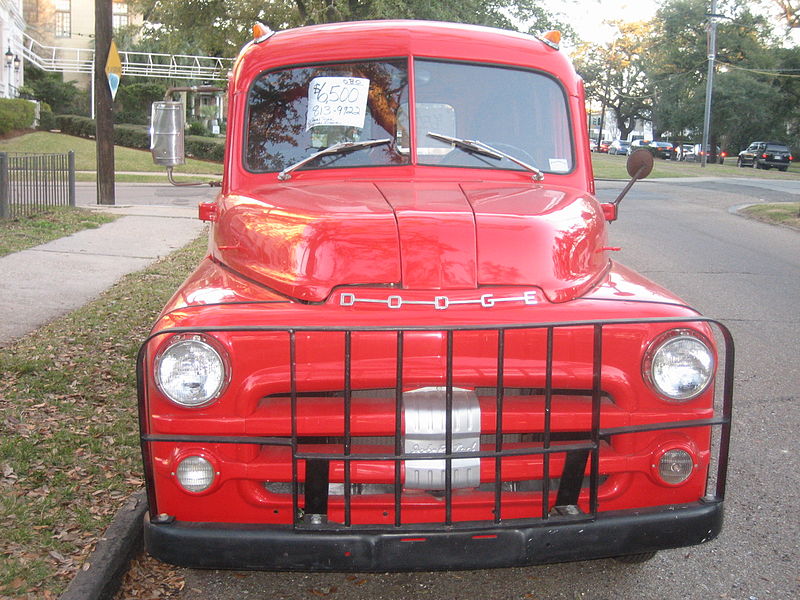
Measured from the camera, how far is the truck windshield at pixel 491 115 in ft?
13.6

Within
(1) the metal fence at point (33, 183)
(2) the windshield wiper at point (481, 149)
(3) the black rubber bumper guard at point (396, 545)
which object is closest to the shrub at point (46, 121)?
(1) the metal fence at point (33, 183)

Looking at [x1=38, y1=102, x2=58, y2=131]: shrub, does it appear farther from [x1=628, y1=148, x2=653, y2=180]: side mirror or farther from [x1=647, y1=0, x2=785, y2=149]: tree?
[x1=647, y1=0, x2=785, y2=149]: tree

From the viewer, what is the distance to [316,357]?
2734 mm

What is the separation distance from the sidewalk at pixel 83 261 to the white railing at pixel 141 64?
18.9 meters

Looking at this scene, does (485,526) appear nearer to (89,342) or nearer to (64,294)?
(89,342)

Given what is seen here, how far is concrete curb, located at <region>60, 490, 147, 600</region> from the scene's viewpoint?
3.15 m

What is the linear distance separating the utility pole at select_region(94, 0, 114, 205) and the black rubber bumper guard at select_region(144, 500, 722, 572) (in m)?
15.8

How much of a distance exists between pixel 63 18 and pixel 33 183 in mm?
43444

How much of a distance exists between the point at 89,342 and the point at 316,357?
446cm

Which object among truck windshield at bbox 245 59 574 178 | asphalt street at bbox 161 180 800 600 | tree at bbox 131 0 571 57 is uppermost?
tree at bbox 131 0 571 57

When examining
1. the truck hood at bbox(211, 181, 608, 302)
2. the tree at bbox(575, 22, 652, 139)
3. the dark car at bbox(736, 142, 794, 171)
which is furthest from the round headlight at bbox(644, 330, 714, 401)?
the tree at bbox(575, 22, 652, 139)

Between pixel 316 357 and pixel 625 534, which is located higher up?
pixel 316 357

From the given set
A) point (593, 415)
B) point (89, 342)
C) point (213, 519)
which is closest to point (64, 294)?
point (89, 342)

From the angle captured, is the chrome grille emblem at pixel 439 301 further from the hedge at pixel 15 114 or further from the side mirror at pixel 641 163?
the hedge at pixel 15 114
